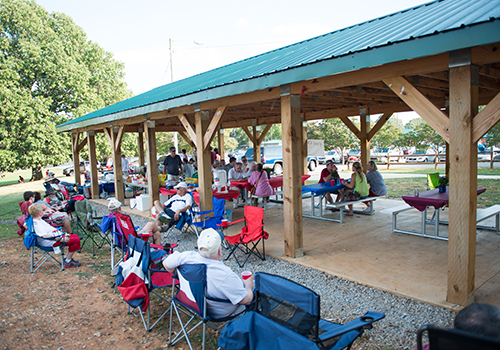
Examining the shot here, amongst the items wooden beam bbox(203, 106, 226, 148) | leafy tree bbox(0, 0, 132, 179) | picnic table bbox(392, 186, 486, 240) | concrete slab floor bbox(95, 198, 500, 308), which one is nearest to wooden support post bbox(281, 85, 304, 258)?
concrete slab floor bbox(95, 198, 500, 308)

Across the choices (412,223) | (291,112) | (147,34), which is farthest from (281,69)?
(147,34)

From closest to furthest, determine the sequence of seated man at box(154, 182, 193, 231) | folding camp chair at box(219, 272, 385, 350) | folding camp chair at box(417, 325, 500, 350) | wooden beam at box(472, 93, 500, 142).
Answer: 1. folding camp chair at box(417, 325, 500, 350)
2. folding camp chair at box(219, 272, 385, 350)
3. wooden beam at box(472, 93, 500, 142)
4. seated man at box(154, 182, 193, 231)

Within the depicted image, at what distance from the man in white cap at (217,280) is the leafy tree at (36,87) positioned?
1848 centimetres

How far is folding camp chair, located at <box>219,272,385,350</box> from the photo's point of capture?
→ 182cm

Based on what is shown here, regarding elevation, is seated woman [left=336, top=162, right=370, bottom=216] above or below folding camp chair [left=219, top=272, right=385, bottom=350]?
above

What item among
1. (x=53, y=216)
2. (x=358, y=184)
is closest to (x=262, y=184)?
(x=358, y=184)

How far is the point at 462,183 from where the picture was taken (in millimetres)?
2904

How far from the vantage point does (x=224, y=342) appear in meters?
2.04

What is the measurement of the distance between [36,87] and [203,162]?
58.6ft

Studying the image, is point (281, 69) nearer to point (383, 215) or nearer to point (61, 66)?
point (383, 215)

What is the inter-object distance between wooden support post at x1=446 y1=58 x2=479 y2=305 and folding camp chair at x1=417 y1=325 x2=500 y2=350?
6.40 feet

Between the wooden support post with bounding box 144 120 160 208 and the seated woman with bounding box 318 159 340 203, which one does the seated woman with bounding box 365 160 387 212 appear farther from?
the wooden support post with bounding box 144 120 160 208

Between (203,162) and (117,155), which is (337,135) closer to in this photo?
(117,155)

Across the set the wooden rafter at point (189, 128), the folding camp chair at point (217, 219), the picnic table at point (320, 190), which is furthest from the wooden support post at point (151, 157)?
the picnic table at point (320, 190)
